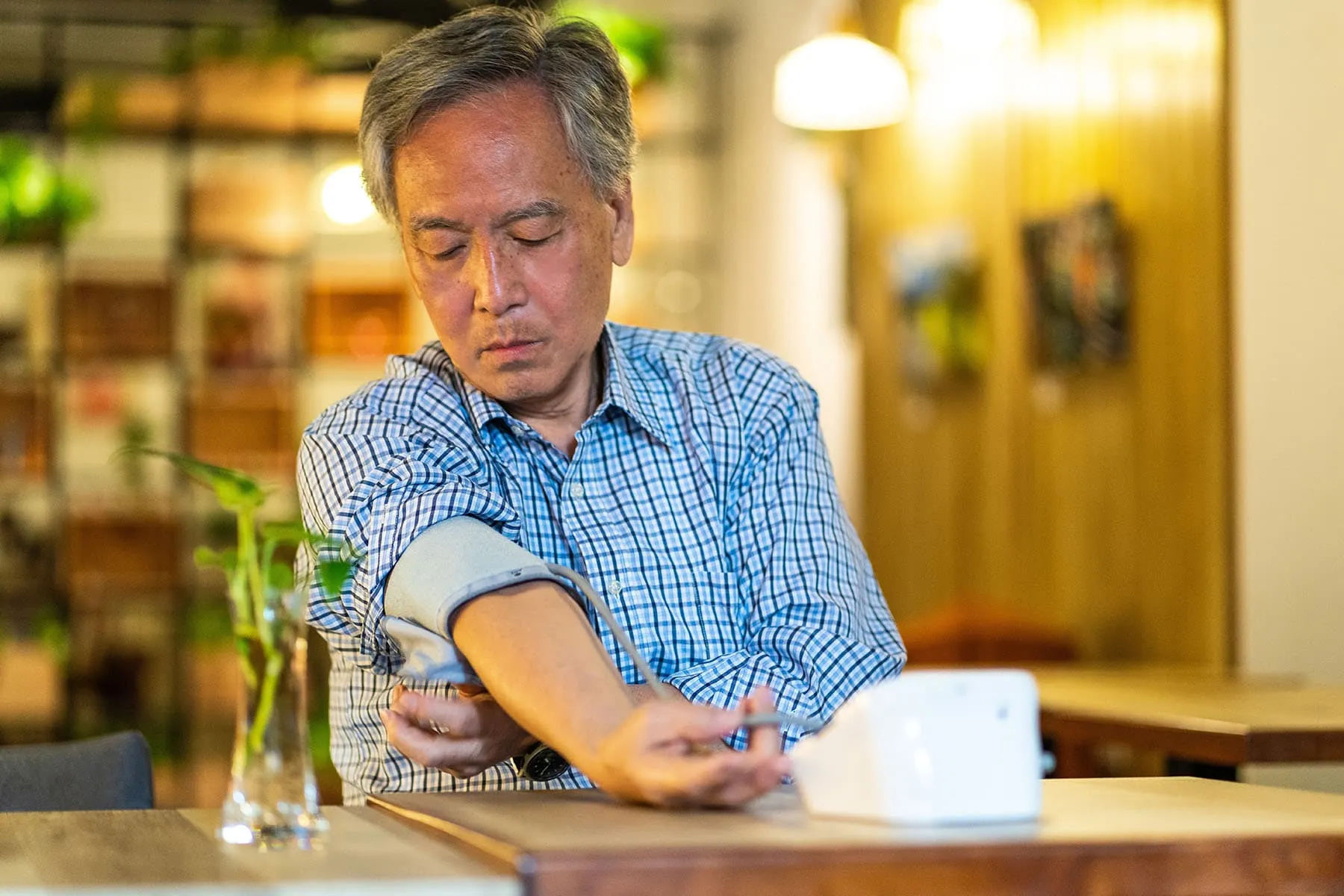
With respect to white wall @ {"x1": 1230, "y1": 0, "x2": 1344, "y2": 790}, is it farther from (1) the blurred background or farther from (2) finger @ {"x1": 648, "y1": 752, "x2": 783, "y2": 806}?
(2) finger @ {"x1": 648, "y1": 752, "x2": 783, "y2": 806}

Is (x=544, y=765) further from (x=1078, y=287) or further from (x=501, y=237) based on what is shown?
(x=1078, y=287)

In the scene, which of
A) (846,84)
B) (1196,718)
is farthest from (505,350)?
(846,84)

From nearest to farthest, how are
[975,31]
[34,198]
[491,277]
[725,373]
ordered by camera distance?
[491,277]
[725,373]
[975,31]
[34,198]

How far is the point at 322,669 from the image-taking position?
5824 millimetres

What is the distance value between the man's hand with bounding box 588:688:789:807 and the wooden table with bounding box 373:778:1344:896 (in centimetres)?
2

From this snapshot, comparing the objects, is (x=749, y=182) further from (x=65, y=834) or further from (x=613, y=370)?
(x=65, y=834)

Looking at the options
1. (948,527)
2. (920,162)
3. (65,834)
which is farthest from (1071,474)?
(65,834)

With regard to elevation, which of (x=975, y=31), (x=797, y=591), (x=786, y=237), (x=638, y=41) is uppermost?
(x=638, y=41)

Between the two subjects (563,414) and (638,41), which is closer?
(563,414)

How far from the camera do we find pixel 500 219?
1702mm

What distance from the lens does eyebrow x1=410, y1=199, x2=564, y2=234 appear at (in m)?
1.70

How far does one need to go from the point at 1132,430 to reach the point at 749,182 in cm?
412

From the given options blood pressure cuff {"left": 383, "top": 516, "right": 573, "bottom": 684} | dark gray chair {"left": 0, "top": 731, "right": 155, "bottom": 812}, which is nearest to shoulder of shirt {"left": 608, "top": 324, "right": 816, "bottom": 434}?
blood pressure cuff {"left": 383, "top": 516, "right": 573, "bottom": 684}

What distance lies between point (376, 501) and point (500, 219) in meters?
0.32
